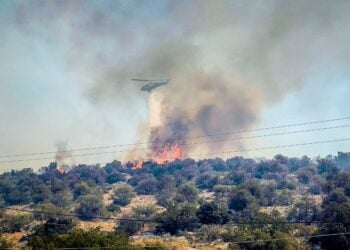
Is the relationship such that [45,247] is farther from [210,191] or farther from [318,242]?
[210,191]

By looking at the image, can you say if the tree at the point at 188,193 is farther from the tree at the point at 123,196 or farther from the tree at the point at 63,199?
the tree at the point at 63,199

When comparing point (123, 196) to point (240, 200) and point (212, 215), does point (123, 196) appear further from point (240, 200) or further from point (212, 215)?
point (212, 215)

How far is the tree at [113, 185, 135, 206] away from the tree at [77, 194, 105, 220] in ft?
18.3

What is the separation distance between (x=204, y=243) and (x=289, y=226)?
38.7 feet

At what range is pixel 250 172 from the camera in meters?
127

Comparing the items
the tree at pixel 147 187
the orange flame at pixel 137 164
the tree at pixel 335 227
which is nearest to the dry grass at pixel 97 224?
the tree at pixel 147 187

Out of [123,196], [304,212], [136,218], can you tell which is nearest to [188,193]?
[123,196]

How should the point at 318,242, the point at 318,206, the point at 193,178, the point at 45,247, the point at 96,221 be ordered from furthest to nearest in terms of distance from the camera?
the point at 193,178
the point at 96,221
the point at 318,206
the point at 318,242
the point at 45,247

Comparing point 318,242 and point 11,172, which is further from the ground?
point 11,172

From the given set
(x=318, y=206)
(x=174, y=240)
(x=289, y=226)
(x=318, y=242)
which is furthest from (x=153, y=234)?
(x=318, y=206)

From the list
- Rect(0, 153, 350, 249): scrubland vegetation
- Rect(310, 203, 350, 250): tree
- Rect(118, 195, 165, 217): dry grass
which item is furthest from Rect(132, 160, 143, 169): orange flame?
Rect(310, 203, 350, 250): tree

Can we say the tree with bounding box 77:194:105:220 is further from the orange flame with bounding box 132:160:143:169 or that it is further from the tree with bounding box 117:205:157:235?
the orange flame with bounding box 132:160:143:169

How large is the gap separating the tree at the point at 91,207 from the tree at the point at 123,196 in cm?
558

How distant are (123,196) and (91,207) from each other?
1331cm
